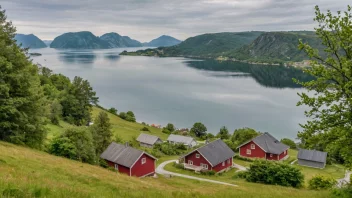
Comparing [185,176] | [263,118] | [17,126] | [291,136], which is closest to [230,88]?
[263,118]

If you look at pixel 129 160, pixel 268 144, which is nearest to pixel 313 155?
pixel 268 144

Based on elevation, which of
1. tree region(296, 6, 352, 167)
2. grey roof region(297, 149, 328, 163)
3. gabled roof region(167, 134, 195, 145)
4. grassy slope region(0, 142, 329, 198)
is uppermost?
tree region(296, 6, 352, 167)

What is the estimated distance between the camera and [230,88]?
147 m

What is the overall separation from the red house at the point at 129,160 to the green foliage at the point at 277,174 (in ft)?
44.3

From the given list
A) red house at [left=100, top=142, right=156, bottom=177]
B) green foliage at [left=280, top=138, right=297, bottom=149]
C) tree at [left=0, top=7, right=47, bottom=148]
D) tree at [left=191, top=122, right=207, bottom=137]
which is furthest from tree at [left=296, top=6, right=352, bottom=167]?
tree at [left=191, top=122, right=207, bottom=137]

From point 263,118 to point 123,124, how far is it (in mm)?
43416

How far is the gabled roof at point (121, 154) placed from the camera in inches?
1506

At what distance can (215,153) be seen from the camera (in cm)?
4841

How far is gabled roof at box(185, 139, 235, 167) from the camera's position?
154 ft

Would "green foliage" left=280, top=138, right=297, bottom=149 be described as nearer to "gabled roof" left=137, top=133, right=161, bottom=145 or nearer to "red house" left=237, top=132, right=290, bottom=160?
"red house" left=237, top=132, right=290, bottom=160

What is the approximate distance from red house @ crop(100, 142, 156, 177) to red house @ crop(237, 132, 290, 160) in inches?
949

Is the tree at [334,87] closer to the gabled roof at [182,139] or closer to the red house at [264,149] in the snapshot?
the red house at [264,149]

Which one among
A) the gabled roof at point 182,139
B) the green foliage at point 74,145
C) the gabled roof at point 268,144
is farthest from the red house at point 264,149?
the green foliage at point 74,145

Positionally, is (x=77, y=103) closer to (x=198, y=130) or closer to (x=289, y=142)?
(x=198, y=130)
